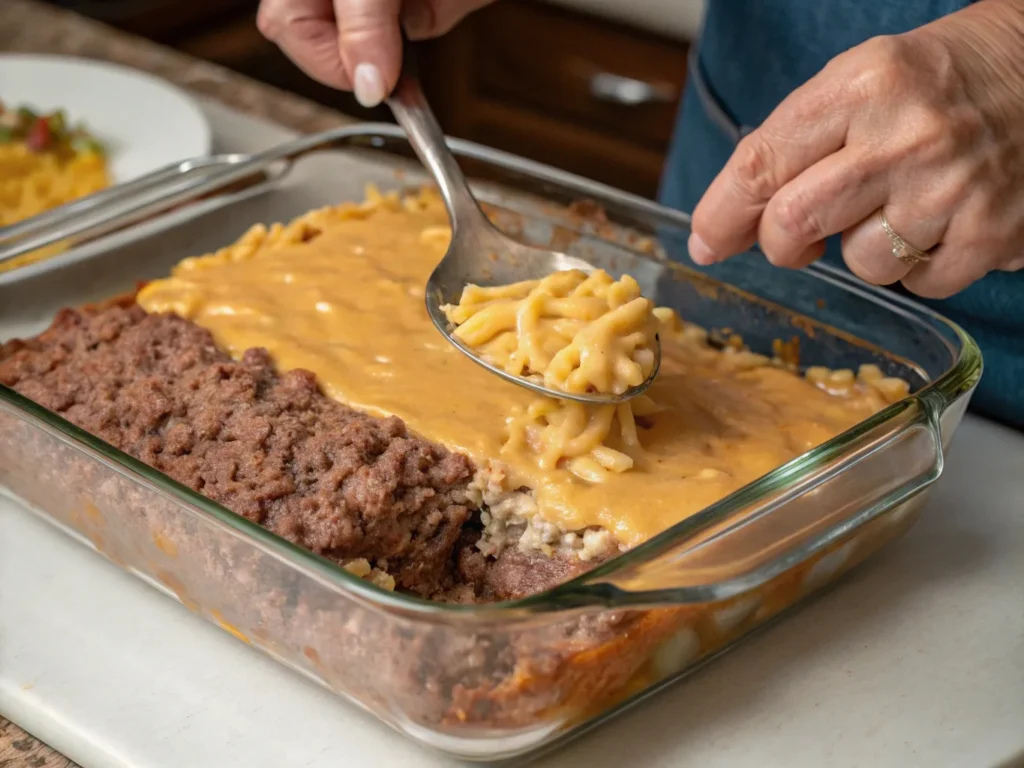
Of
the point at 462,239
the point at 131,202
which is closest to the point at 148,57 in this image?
the point at 131,202

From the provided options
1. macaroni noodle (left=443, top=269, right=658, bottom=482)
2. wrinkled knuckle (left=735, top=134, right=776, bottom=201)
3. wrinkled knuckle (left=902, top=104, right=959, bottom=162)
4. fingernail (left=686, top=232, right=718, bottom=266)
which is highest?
wrinkled knuckle (left=902, top=104, right=959, bottom=162)

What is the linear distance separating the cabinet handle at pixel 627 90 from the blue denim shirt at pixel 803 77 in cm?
204

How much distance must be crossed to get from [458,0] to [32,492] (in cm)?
101

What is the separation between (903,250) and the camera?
1487 millimetres

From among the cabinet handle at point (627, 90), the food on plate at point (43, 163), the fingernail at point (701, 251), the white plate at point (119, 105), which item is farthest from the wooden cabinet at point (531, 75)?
the fingernail at point (701, 251)

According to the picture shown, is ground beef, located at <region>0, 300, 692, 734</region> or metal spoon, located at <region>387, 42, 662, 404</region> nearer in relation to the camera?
ground beef, located at <region>0, 300, 692, 734</region>

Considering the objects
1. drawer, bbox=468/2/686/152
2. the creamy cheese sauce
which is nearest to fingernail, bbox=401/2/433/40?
the creamy cheese sauce

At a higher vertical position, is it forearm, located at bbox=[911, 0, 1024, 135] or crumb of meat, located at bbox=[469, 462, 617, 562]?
forearm, located at bbox=[911, 0, 1024, 135]

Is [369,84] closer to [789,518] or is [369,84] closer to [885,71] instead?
[885,71]

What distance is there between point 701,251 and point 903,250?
10.3 inches

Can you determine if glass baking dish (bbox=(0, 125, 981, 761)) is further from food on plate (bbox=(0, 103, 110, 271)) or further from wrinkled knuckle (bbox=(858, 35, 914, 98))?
food on plate (bbox=(0, 103, 110, 271))

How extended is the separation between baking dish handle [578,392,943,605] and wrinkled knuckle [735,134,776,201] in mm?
315

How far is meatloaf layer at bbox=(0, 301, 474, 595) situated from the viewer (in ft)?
4.67

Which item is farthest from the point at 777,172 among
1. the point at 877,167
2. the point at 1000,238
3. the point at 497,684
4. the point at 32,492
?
the point at 32,492
